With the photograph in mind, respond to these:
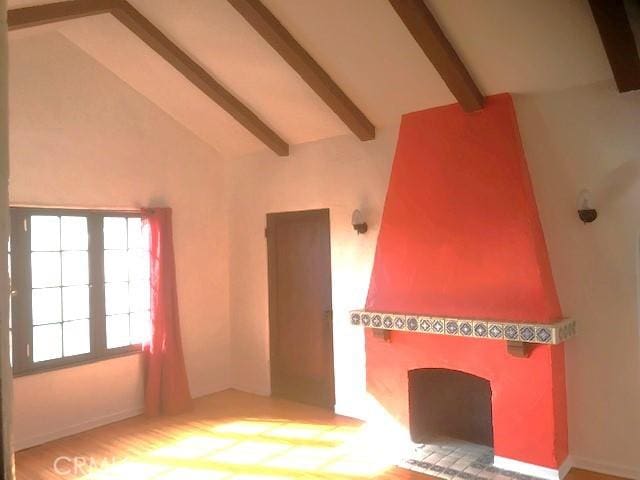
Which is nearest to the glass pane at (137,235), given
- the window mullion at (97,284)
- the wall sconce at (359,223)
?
the window mullion at (97,284)

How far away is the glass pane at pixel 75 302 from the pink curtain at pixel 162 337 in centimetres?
59

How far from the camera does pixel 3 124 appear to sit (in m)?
0.56

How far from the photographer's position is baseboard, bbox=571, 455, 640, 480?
11.0 ft

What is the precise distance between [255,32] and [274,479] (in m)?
3.18

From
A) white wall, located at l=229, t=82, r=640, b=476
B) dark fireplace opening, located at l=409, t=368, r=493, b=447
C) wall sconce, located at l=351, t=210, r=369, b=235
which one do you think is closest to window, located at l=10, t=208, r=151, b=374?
wall sconce, located at l=351, t=210, r=369, b=235

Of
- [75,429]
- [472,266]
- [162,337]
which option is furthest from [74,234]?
[472,266]

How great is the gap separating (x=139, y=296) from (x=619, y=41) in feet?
14.2

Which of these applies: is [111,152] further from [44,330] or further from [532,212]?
[532,212]

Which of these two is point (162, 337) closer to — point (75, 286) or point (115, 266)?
point (115, 266)

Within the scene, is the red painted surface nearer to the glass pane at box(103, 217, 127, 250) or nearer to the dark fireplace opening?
the dark fireplace opening

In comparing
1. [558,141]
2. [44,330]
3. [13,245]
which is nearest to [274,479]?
[44,330]

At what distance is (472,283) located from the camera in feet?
12.4

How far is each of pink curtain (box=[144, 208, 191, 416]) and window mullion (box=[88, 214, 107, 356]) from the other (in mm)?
430

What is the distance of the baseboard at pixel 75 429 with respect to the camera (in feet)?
13.6
